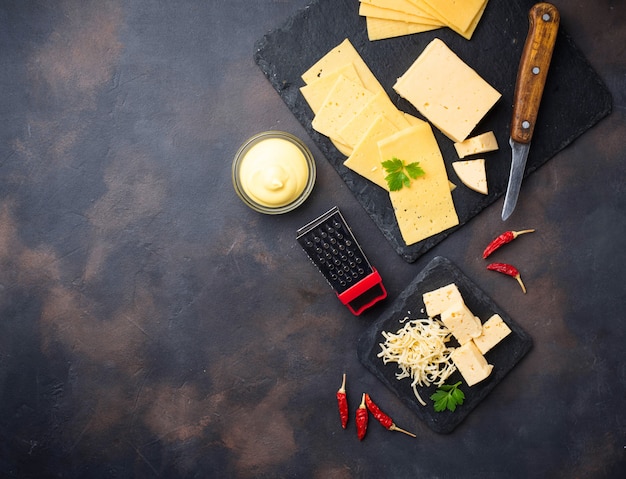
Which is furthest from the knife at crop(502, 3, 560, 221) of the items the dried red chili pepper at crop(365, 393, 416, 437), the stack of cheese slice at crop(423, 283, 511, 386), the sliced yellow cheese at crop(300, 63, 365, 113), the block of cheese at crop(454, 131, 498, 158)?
the dried red chili pepper at crop(365, 393, 416, 437)

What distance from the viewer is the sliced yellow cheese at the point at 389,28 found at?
142 inches

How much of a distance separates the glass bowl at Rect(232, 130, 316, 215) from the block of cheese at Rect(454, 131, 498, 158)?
2.66ft

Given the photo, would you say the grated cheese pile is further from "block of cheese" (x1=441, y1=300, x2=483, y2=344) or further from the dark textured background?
the dark textured background

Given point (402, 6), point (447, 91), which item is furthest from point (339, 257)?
point (402, 6)

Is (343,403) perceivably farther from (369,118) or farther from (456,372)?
(369,118)

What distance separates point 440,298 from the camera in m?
3.60

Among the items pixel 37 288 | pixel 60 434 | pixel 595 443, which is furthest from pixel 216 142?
pixel 595 443

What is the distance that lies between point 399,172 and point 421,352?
0.98m

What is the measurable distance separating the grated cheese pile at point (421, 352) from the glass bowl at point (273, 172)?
0.93m

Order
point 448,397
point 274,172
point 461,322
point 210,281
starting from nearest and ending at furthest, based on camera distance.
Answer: point 274,172, point 461,322, point 448,397, point 210,281

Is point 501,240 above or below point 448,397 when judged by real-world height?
above

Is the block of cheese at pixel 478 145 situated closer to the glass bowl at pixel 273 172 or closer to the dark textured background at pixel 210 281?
the dark textured background at pixel 210 281

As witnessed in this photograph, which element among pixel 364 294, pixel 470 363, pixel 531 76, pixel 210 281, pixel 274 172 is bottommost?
pixel 470 363

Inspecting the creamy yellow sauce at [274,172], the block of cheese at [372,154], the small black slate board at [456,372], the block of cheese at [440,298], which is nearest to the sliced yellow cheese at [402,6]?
the block of cheese at [372,154]
